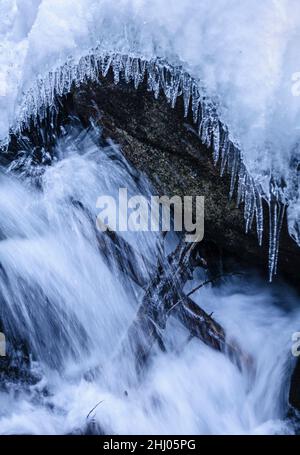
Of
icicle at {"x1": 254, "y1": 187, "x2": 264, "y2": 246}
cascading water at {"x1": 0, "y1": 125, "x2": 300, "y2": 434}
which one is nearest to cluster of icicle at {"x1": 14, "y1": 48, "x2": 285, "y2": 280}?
icicle at {"x1": 254, "y1": 187, "x2": 264, "y2": 246}

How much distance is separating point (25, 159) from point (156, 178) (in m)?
0.96

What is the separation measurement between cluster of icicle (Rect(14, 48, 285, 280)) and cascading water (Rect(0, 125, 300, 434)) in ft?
Answer: 1.64

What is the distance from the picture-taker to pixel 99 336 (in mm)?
3082

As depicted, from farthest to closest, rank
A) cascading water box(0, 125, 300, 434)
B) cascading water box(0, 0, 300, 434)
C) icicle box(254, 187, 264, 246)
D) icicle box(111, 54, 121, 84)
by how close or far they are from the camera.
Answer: cascading water box(0, 125, 300, 434)
icicle box(111, 54, 121, 84)
icicle box(254, 187, 264, 246)
cascading water box(0, 0, 300, 434)

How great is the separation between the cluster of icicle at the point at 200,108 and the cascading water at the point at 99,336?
50 cm

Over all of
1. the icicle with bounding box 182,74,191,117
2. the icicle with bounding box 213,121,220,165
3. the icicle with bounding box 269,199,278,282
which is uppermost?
the icicle with bounding box 182,74,191,117

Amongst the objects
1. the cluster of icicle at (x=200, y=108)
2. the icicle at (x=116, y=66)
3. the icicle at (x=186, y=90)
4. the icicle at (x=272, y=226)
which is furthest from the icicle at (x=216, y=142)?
the icicle at (x=116, y=66)

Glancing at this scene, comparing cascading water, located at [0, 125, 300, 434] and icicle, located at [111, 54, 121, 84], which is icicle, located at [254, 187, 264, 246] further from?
icicle, located at [111, 54, 121, 84]

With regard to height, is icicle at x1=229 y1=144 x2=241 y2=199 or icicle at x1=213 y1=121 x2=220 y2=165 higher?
icicle at x1=213 y1=121 x2=220 y2=165

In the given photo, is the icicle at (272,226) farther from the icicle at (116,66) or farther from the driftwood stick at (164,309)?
the icicle at (116,66)

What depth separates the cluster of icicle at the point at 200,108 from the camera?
2527mm

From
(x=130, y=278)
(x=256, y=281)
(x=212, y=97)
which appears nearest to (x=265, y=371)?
(x=256, y=281)

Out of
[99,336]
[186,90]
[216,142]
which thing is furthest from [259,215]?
[99,336]

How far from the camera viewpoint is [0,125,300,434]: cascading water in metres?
2.94
